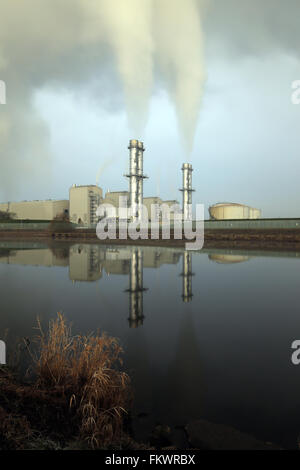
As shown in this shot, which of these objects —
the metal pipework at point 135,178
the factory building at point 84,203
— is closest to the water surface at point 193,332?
the metal pipework at point 135,178

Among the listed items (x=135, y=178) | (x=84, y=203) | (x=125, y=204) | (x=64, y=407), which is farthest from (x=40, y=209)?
(x=64, y=407)

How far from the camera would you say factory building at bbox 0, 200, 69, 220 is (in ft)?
269

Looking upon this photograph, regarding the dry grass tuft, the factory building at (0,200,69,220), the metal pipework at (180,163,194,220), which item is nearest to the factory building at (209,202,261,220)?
the metal pipework at (180,163,194,220)

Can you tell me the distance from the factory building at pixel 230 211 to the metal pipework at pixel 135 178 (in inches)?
858

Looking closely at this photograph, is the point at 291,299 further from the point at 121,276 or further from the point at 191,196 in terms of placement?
the point at 191,196

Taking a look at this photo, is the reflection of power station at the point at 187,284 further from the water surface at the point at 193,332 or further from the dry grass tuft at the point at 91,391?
the dry grass tuft at the point at 91,391

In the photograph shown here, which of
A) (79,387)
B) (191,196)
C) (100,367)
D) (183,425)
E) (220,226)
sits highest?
(191,196)

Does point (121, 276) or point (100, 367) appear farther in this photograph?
point (121, 276)

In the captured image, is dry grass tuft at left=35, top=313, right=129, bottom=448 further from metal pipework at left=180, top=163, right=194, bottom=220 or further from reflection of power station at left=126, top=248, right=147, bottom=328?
metal pipework at left=180, top=163, right=194, bottom=220

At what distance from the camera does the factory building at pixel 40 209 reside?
82125 millimetres

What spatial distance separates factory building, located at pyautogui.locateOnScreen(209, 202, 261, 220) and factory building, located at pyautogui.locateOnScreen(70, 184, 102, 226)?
30.0 meters

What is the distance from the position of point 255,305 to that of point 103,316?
5463mm

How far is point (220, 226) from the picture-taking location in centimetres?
5072

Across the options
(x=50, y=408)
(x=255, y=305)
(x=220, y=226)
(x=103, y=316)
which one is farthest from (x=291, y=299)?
(x=220, y=226)
